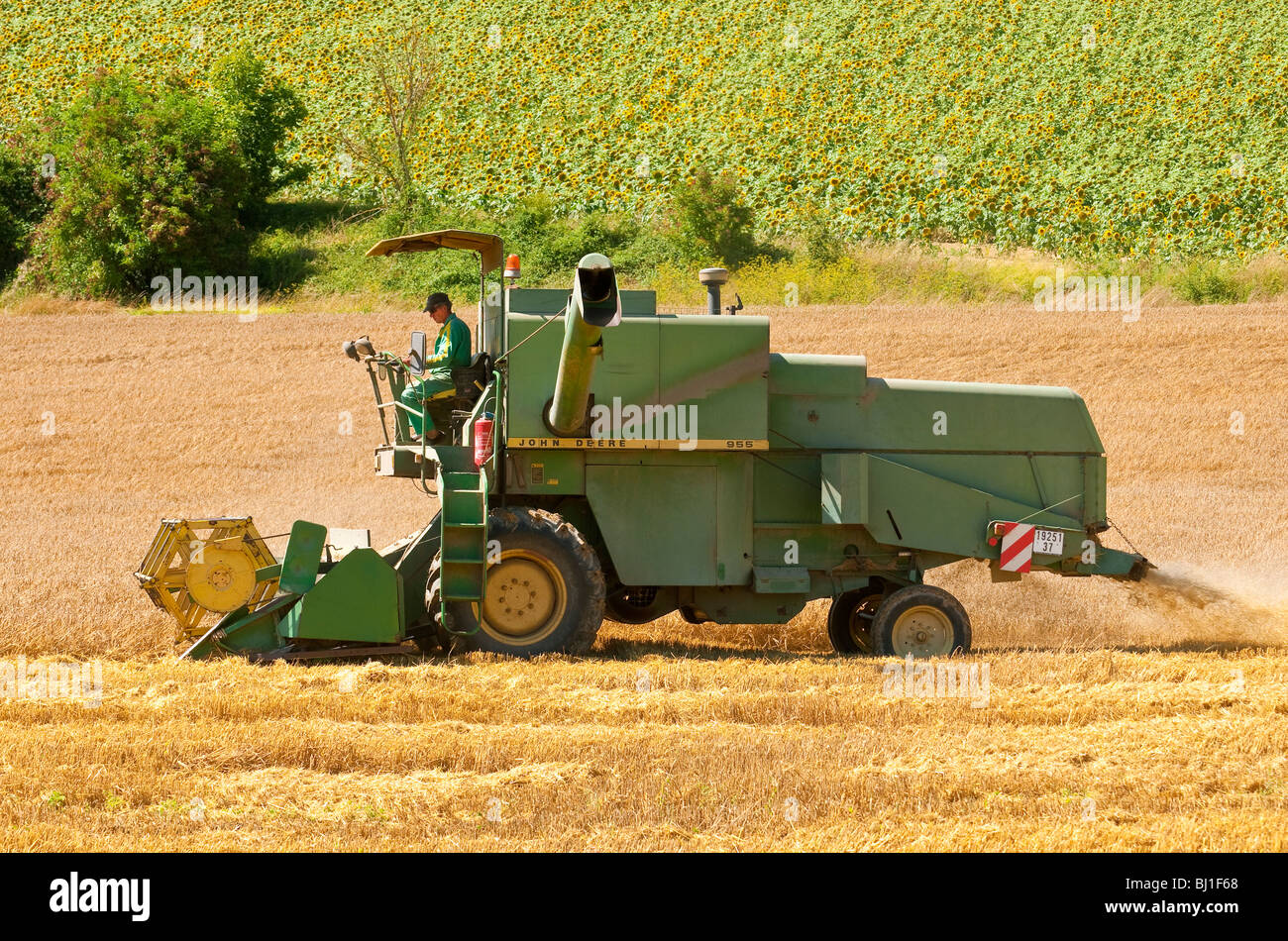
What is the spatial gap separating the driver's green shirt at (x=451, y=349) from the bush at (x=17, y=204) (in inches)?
1140

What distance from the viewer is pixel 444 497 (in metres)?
9.31

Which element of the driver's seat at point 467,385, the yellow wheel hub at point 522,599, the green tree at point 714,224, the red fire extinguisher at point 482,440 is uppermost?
the green tree at point 714,224

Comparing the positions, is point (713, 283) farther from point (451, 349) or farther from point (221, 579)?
point (221, 579)

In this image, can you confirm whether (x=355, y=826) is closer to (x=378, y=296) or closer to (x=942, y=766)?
(x=942, y=766)

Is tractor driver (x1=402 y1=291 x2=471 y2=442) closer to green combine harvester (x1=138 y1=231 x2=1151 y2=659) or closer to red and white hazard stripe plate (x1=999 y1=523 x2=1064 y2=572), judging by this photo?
green combine harvester (x1=138 y1=231 x2=1151 y2=659)

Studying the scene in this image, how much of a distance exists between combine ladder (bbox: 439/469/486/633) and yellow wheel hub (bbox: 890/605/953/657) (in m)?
3.09

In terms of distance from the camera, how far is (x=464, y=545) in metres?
9.27

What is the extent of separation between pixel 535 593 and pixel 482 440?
1.14 metres

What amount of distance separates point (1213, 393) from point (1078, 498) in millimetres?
10347

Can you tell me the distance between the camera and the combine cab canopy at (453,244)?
9867mm

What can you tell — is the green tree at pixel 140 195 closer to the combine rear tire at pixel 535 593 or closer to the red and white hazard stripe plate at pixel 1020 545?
the combine rear tire at pixel 535 593

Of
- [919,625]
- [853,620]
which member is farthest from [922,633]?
[853,620]

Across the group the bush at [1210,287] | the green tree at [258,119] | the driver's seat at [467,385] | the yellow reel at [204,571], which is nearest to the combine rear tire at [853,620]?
the driver's seat at [467,385]

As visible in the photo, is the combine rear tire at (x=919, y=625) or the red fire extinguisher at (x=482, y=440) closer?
the red fire extinguisher at (x=482, y=440)
